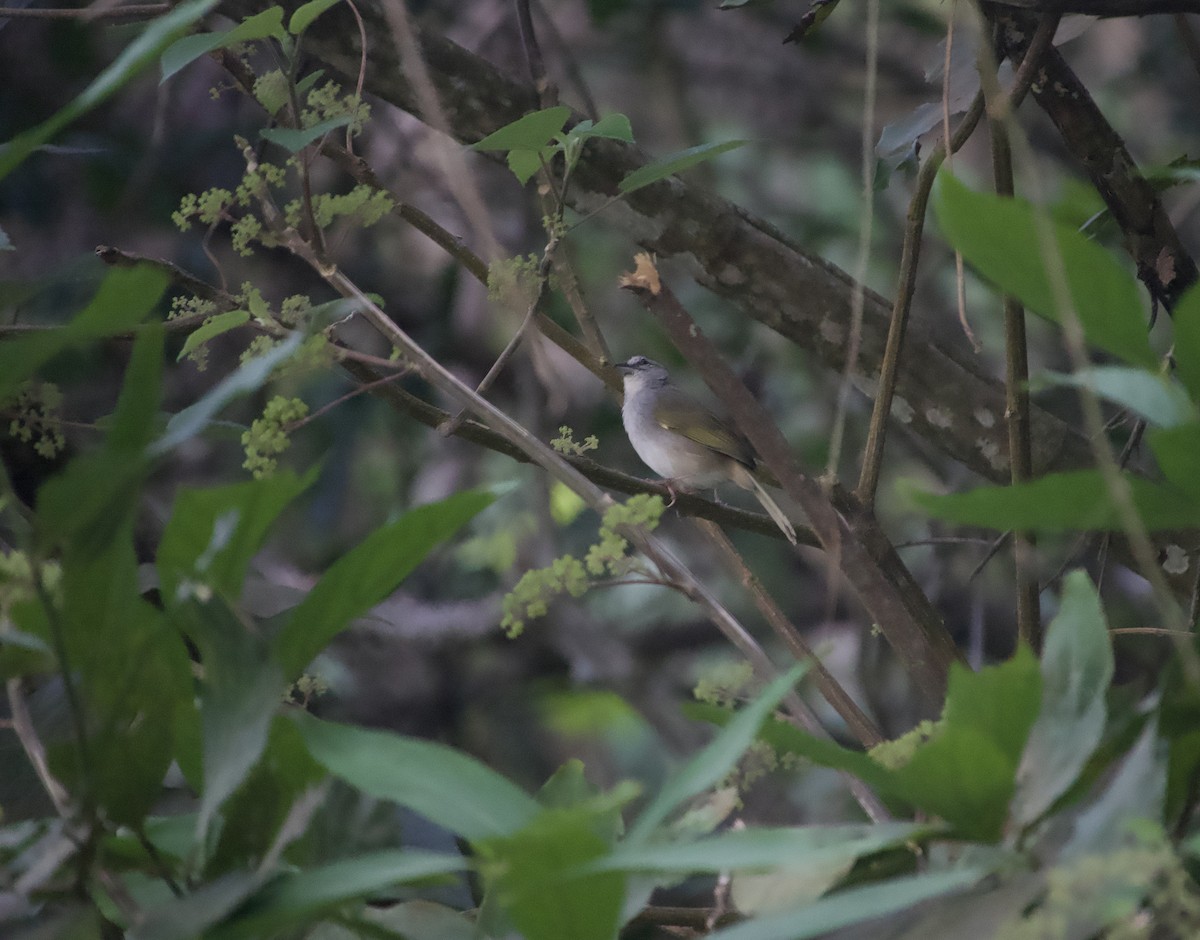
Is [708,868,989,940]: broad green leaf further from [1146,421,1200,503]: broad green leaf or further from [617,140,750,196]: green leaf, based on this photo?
[617,140,750,196]: green leaf

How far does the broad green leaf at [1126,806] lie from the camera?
1.99ft

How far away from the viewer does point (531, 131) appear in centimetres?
99

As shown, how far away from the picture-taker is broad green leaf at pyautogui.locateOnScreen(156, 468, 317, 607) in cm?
68

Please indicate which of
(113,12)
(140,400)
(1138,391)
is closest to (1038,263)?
(1138,391)

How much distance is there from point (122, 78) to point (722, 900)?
0.60 meters

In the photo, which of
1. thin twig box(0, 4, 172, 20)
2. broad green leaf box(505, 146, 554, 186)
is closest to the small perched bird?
Answer: thin twig box(0, 4, 172, 20)

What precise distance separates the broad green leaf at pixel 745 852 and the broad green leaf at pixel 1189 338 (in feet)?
0.88

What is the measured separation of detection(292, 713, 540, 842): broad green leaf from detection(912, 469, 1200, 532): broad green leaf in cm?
25

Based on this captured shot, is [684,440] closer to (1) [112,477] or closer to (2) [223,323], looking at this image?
(2) [223,323]

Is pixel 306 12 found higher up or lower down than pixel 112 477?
higher up

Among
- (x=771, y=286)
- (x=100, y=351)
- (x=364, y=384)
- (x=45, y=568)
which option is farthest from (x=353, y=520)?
(x=45, y=568)

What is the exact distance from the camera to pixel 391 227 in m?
3.31

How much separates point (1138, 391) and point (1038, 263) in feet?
0.27

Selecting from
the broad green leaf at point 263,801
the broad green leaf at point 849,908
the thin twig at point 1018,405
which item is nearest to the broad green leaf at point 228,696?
the broad green leaf at point 263,801
